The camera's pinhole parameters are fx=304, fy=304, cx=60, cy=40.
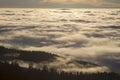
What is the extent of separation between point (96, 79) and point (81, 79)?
446 inches

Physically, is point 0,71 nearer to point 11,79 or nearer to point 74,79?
point 11,79

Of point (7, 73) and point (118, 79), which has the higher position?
point (7, 73)

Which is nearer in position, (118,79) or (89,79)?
(89,79)

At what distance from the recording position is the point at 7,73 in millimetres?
132000


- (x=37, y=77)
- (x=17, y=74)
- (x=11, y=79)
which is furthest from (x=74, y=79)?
(x=11, y=79)

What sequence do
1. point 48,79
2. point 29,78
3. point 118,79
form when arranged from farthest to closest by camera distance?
point 118,79 < point 48,79 < point 29,78

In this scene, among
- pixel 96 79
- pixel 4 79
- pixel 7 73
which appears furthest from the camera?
pixel 96 79

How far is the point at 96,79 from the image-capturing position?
17988cm

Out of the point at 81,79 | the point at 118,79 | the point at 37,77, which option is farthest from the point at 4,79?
the point at 118,79

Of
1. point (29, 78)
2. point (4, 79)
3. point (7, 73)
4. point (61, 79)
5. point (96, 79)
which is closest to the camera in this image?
point (4, 79)

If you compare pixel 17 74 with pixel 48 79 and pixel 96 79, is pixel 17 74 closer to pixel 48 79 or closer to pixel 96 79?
pixel 48 79

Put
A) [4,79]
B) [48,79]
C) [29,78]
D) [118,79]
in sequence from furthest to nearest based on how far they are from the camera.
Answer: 1. [118,79]
2. [48,79]
3. [29,78]
4. [4,79]

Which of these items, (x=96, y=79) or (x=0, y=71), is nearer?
(x=0, y=71)

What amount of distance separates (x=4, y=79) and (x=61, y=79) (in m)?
48.3
